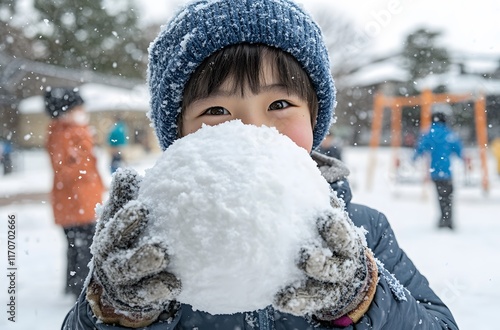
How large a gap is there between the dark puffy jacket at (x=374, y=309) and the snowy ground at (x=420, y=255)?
452 millimetres

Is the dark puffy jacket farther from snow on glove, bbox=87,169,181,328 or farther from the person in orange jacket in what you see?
the person in orange jacket

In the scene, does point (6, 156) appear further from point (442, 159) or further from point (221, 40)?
point (221, 40)

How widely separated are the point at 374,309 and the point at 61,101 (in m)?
3.79

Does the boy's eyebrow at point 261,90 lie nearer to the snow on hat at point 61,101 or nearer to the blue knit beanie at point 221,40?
the blue knit beanie at point 221,40

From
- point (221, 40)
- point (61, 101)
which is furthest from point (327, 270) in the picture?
point (61, 101)

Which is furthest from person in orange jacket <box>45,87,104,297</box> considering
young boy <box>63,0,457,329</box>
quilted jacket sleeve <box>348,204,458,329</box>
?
quilted jacket sleeve <box>348,204,458,329</box>

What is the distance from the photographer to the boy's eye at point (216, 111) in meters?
1.07

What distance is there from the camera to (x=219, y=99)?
107cm

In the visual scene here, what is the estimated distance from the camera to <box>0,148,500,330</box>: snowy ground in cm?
339

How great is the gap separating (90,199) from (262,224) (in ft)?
11.2

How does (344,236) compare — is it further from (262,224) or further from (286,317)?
(286,317)

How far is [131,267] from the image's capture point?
71 centimetres

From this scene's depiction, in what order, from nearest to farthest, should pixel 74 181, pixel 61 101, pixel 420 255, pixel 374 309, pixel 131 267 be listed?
pixel 131 267
pixel 374 309
pixel 74 181
pixel 61 101
pixel 420 255

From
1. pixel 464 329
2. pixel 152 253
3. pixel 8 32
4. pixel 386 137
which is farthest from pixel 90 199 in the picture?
pixel 386 137
